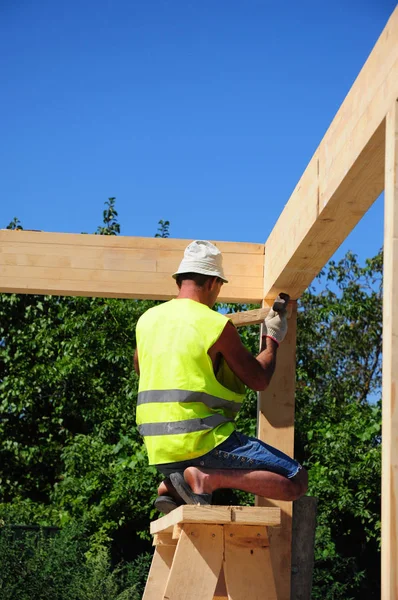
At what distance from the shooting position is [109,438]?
8164 millimetres

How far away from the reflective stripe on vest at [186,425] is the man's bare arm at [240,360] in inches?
7.0

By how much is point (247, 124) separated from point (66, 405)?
12.7ft

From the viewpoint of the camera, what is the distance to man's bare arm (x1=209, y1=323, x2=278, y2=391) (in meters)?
3.08

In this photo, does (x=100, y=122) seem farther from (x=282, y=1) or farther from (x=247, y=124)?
(x=282, y=1)

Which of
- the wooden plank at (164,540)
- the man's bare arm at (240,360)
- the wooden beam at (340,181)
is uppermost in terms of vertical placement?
the wooden beam at (340,181)

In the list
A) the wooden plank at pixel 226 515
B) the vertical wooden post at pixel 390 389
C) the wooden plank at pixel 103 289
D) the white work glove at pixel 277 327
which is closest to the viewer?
the vertical wooden post at pixel 390 389

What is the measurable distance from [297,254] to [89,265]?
1.19 metres

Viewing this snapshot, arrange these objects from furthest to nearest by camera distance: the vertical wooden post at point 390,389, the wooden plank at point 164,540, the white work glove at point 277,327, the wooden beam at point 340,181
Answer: the white work glove at point 277,327 → the wooden plank at point 164,540 → the wooden beam at point 340,181 → the vertical wooden post at point 390,389

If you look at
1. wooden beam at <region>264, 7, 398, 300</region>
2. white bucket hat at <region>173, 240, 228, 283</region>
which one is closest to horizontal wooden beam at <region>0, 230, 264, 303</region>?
wooden beam at <region>264, 7, 398, 300</region>

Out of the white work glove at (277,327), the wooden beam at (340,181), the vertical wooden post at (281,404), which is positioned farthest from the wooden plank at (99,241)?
the white work glove at (277,327)

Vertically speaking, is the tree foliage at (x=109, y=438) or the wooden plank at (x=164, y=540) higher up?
the tree foliage at (x=109, y=438)

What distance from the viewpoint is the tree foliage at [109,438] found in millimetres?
6988

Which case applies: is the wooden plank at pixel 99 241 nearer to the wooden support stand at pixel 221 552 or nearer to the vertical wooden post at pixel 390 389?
the wooden support stand at pixel 221 552

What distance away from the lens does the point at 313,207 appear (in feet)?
11.3
